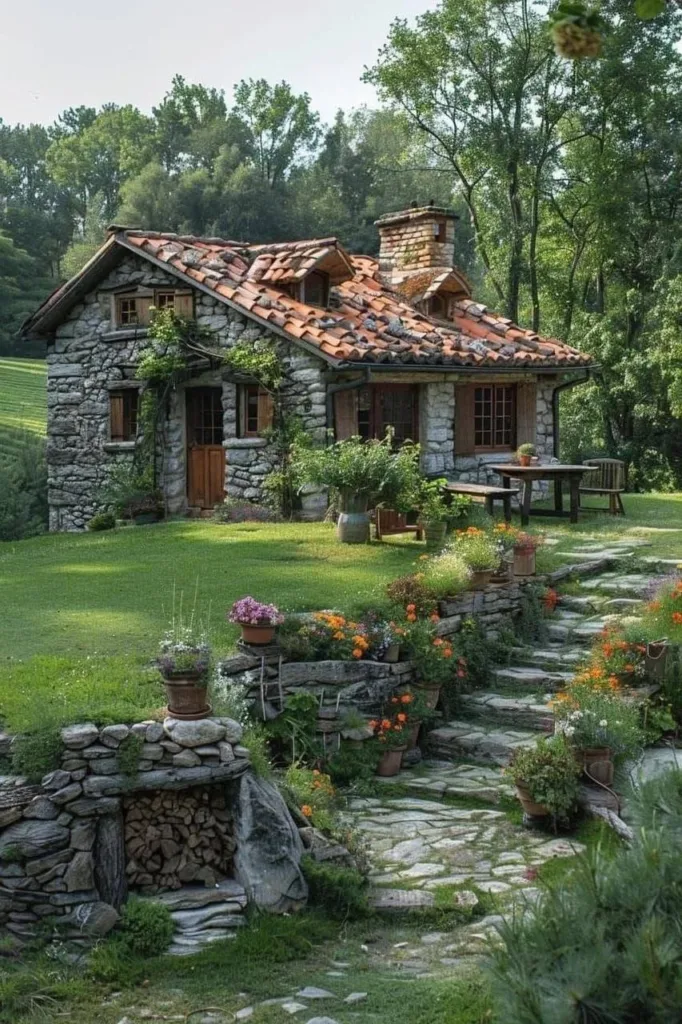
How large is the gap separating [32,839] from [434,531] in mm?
8446

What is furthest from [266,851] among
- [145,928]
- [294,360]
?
[294,360]

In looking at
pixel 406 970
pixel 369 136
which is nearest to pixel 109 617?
pixel 406 970

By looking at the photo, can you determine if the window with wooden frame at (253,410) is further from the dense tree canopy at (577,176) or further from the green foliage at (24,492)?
the dense tree canopy at (577,176)

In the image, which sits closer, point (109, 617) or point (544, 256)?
point (109, 617)

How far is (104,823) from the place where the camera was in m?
6.95

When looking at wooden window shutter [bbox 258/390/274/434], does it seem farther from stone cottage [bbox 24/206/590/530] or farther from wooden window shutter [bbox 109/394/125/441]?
wooden window shutter [bbox 109/394/125/441]

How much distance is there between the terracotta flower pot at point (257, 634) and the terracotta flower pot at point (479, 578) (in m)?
2.81

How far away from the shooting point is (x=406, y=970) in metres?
5.99

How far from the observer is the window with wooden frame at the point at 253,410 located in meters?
17.7

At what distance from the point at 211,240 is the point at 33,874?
15.4 metres

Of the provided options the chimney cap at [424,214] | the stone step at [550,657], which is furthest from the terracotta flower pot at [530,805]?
the chimney cap at [424,214]

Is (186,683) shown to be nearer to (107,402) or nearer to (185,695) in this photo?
(185,695)

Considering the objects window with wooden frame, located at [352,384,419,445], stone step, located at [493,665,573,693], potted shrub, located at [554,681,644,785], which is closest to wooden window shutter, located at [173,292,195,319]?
window with wooden frame, located at [352,384,419,445]

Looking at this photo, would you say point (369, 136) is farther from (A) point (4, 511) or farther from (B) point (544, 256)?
(A) point (4, 511)
